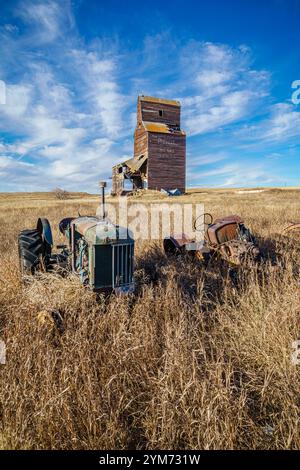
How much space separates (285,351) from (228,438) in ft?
3.38

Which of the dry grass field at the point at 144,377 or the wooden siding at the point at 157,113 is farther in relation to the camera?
the wooden siding at the point at 157,113

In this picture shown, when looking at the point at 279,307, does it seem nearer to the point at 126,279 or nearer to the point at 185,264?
the point at 126,279

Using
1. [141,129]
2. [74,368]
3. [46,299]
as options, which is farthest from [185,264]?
[141,129]

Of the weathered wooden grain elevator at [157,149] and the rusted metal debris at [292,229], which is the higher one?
the weathered wooden grain elevator at [157,149]

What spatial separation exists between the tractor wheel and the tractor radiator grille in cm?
166

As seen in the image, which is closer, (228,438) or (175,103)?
(228,438)

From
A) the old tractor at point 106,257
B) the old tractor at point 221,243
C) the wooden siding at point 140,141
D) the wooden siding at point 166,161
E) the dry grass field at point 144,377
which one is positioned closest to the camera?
the dry grass field at point 144,377

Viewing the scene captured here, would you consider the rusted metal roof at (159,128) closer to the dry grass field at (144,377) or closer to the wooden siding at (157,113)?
the wooden siding at (157,113)

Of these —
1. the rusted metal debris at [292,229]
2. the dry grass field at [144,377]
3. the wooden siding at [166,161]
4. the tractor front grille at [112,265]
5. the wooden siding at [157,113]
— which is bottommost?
Result: the dry grass field at [144,377]

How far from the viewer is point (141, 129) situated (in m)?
30.5

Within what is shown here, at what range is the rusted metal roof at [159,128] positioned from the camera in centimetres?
2926

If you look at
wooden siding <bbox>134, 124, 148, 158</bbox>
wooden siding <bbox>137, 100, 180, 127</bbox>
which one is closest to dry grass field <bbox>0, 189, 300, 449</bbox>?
wooden siding <bbox>134, 124, 148, 158</bbox>

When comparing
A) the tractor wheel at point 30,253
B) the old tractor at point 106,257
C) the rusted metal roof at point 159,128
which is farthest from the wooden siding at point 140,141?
the old tractor at point 106,257

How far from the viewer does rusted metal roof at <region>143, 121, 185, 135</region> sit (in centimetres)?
2926
